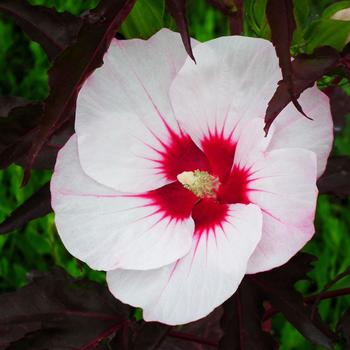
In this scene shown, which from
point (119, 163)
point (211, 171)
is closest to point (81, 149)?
point (119, 163)

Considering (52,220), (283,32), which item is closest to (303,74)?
(283,32)

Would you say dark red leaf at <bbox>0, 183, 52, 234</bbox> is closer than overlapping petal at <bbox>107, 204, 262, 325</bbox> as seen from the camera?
No

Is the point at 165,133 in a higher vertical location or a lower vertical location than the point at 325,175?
higher

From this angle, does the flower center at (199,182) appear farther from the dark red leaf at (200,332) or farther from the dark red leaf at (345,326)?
the dark red leaf at (200,332)

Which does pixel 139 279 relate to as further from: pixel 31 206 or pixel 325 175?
pixel 325 175

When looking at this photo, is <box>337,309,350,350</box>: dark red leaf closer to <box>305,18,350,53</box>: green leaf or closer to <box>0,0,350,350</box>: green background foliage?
<box>0,0,350,350</box>: green background foliage

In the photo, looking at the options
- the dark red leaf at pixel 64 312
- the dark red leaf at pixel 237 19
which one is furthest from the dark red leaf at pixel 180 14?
the dark red leaf at pixel 64 312

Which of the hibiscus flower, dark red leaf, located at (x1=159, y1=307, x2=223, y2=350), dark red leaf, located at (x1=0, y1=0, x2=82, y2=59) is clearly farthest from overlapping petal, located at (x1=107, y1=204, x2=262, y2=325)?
dark red leaf, located at (x1=159, y1=307, x2=223, y2=350)
